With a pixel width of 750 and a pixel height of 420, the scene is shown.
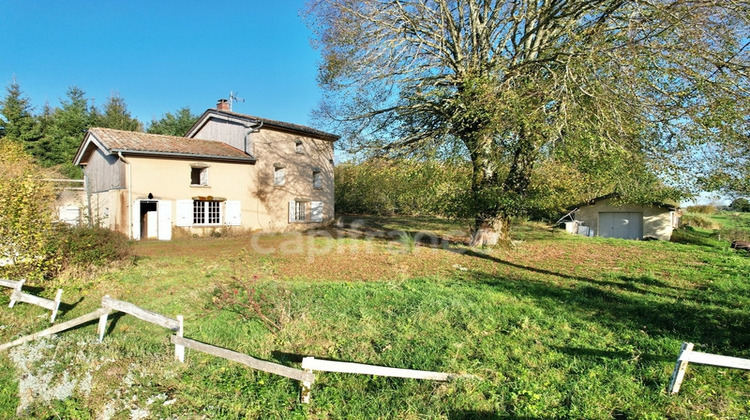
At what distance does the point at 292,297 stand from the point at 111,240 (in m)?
6.19

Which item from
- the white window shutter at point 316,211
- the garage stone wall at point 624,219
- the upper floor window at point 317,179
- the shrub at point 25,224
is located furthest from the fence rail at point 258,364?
the garage stone wall at point 624,219

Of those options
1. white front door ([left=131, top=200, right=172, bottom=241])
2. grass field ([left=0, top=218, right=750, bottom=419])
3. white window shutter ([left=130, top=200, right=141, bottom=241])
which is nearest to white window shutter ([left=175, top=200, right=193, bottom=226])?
white front door ([left=131, top=200, right=172, bottom=241])

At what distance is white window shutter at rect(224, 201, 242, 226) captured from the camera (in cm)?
1998

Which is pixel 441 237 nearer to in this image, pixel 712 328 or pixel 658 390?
pixel 712 328

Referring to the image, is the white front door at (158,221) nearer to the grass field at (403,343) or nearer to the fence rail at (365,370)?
the grass field at (403,343)

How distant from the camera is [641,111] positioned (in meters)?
9.04

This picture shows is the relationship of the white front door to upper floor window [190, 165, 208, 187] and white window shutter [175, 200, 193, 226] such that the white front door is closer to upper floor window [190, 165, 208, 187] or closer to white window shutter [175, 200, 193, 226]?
white window shutter [175, 200, 193, 226]

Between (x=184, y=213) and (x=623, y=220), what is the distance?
25.8 metres

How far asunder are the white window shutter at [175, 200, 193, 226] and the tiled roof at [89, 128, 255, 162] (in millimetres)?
2294

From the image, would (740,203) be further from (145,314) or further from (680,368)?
(145,314)

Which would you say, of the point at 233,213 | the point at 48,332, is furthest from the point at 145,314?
the point at 233,213

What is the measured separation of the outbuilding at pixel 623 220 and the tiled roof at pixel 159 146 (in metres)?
21.5

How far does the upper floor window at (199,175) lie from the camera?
19500 mm

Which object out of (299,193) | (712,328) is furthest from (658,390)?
(299,193)
